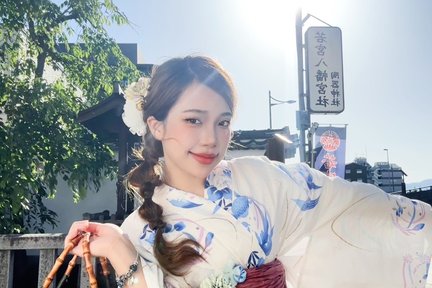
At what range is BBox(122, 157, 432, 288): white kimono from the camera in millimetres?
1848

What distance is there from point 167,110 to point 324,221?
36.5 inches

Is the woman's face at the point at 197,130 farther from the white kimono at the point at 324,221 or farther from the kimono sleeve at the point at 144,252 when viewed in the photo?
the kimono sleeve at the point at 144,252

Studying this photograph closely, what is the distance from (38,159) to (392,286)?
16.2 ft

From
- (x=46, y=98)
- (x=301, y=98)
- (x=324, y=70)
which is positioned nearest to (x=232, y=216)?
(x=46, y=98)

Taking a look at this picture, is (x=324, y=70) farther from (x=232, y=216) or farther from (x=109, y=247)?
(x=109, y=247)

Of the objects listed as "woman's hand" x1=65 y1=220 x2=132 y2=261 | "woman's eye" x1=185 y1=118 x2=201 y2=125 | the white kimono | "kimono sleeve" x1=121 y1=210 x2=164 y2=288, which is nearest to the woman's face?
"woman's eye" x1=185 y1=118 x2=201 y2=125

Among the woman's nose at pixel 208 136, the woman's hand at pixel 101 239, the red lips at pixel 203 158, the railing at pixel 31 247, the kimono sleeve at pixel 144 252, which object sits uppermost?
the woman's nose at pixel 208 136

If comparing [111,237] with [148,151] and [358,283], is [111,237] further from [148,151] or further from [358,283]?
[358,283]

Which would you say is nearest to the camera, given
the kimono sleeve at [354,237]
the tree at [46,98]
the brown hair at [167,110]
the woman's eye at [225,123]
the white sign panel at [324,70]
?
the brown hair at [167,110]

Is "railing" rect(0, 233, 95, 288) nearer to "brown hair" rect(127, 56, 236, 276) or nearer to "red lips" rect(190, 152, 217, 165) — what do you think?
"brown hair" rect(127, 56, 236, 276)

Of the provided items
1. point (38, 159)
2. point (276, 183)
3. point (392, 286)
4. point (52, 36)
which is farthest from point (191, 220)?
point (52, 36)

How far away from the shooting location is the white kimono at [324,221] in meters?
1.85

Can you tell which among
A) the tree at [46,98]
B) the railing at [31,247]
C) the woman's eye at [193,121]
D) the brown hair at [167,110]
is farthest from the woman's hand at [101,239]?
the tree at [46,98]

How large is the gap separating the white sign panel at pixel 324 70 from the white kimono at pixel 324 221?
6.18m
